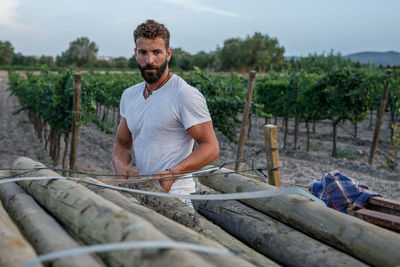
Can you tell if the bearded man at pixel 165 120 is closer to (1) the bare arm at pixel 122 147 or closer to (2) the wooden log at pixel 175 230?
(1) the bare arm at pixel 122 147

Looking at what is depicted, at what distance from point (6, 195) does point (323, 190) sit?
6.94 ft

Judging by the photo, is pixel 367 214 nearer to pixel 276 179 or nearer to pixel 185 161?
pixel 276 179

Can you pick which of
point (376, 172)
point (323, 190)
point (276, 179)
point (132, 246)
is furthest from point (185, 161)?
point (376, 172)

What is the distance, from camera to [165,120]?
9.43ft

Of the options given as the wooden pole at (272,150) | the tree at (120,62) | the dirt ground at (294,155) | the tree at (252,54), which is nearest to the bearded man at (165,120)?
the wooden pole at (272,150)

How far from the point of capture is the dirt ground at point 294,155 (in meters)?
9.40

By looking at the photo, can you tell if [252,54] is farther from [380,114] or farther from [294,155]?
[380,114]

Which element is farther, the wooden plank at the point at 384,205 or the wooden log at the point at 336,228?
the wooden plank at the point at 384,205

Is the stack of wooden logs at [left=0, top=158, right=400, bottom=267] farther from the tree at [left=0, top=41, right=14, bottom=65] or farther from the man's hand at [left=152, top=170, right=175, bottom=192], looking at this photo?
the tree at [left=0, top=41, right=14, bottom=65]

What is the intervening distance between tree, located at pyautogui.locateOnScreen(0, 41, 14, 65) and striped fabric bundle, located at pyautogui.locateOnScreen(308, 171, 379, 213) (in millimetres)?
98867

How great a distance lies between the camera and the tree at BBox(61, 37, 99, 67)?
87.8 meters

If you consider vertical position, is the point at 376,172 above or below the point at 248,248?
below

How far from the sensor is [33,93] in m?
12.4

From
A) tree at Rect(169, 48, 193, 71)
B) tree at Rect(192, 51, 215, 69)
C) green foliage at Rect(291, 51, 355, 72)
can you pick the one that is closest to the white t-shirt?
green foliage at Rect(291, 51, 355, 72)
